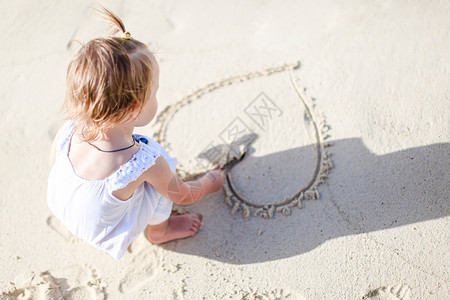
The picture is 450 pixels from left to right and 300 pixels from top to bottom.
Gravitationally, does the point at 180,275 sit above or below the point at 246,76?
below

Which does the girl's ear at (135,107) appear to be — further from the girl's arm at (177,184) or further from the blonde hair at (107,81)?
the girl's arm at (177,184)

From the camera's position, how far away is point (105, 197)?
1532mm

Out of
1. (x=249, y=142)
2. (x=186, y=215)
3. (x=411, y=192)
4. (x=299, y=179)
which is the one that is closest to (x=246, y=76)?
(x=249, y=142)

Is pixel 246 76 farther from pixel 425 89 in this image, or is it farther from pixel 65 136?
pixel 65 136

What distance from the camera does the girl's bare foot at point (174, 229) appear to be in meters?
1.94

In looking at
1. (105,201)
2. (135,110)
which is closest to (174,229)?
(105,201)

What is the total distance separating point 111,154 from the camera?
A: 4.94ft

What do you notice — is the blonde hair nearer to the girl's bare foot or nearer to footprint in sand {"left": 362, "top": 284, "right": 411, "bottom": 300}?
the girl's bare foot

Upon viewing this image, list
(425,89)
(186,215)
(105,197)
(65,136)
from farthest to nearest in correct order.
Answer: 1. (425,89)
2. (186,215)
3. (65,136)
4. (105,197)

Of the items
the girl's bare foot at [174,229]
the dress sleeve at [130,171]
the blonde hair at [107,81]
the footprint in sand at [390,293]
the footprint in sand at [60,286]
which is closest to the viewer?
the blonde hair at [107,81]

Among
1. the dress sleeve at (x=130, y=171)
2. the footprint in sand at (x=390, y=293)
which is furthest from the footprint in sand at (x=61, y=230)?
the footprint in sand at (x=390, y=293)

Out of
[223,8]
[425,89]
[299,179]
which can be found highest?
[223,8]

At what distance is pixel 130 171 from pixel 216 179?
63cm

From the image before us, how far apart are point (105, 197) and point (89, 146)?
8.0 inches
